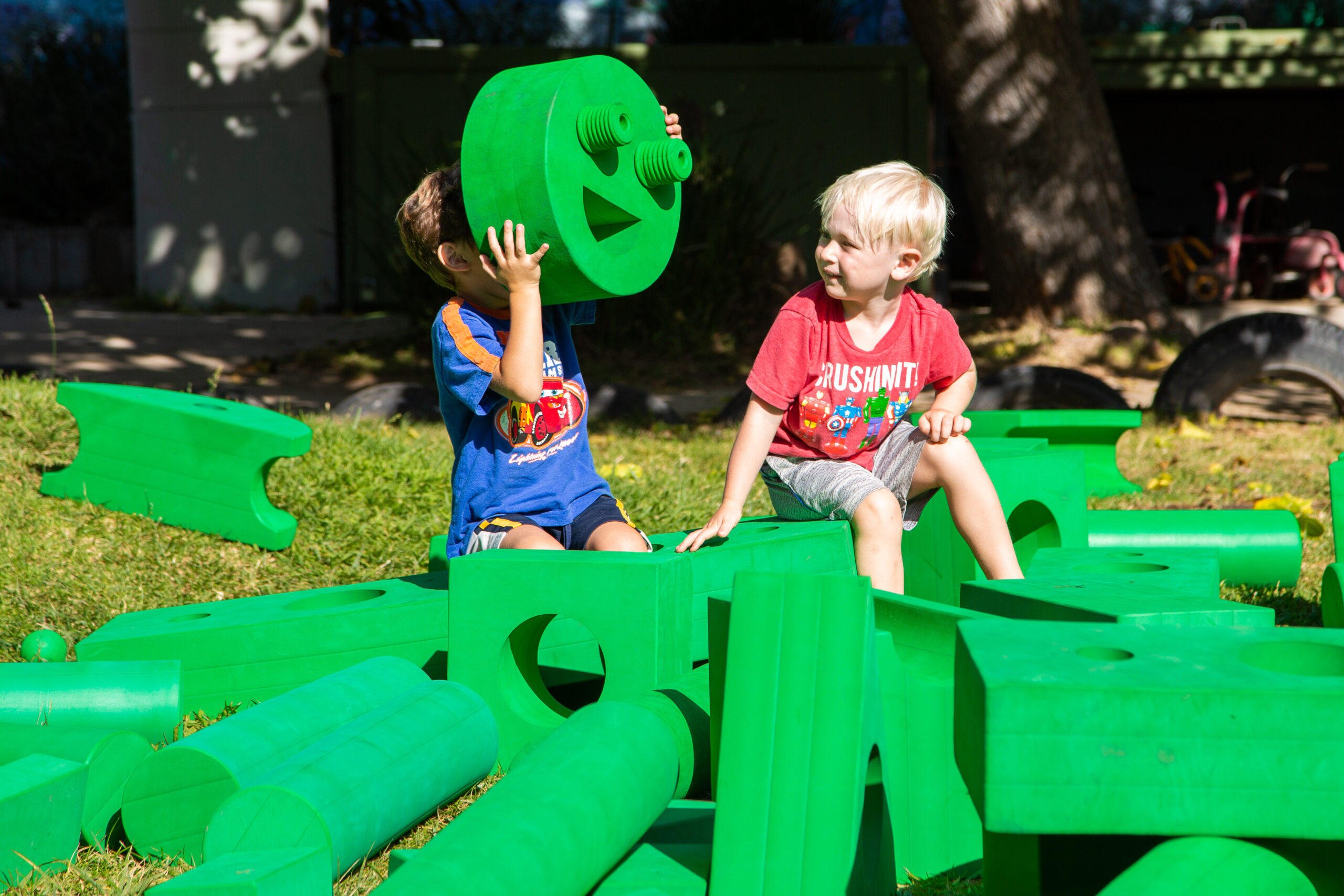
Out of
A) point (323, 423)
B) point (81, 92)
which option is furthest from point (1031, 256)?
point (81, 92)

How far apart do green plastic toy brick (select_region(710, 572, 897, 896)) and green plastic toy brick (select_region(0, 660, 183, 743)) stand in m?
1.42

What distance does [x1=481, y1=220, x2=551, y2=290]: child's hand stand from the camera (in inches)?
110

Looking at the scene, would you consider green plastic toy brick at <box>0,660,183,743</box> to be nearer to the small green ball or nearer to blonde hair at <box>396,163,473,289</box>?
the small green ball

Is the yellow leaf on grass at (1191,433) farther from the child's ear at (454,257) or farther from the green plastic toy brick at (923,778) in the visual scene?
the green plastic toy brick at (923,778)

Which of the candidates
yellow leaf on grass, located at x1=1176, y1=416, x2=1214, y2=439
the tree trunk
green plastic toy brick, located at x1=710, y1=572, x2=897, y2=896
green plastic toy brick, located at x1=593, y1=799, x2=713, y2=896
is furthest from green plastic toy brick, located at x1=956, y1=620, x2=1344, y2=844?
the tree trunk

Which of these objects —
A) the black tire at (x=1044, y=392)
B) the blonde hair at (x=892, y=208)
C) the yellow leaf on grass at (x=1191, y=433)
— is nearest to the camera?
the blonde hair at (x=892, y=208)

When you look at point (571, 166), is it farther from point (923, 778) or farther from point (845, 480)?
point (923, 778)

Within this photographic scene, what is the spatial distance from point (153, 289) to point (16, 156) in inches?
156

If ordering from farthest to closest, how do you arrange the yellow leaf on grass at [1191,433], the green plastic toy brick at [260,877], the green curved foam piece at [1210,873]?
the yellow leaf on grass at [1191,433], the green plastic toy brick at [260,877], the green curved foam piece at [1210,873]

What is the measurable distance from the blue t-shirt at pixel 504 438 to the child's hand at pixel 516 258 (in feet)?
0.78

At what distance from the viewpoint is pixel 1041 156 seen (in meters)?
8.66

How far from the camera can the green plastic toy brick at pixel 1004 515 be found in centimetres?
335

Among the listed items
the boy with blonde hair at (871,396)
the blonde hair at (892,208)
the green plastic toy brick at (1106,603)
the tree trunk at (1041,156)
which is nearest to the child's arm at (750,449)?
the boy with blonde hair at (871,396)

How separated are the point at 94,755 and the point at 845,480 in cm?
182
